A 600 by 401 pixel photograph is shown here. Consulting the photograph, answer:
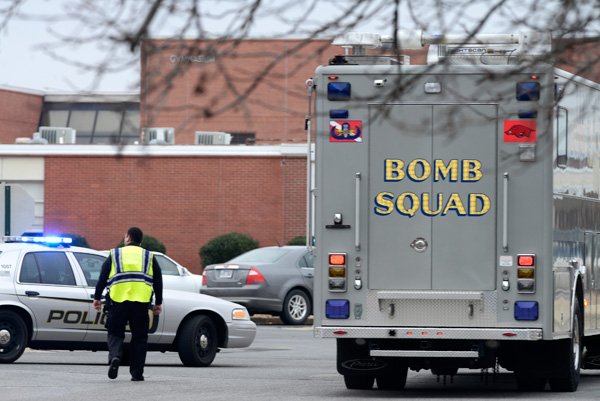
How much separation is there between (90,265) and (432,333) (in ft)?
19.3

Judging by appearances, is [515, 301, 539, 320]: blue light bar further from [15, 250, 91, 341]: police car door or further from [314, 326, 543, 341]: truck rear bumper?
[15, 250, 91, 341]: police car door

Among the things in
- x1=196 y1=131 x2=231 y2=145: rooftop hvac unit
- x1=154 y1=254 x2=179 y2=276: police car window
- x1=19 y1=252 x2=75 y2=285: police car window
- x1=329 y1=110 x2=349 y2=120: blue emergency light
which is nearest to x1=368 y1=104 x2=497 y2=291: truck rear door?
x1=329 y1=110 x2=349 y2=120: blue emergency light

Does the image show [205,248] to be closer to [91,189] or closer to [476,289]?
[91,189]

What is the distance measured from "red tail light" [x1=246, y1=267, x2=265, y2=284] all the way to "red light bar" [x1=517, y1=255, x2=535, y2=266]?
14.2 metres

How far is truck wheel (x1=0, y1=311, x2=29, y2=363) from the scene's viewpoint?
1723cm

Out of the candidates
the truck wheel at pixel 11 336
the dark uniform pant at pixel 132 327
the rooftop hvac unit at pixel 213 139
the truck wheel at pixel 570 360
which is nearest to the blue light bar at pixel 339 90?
the truck wheel at pixel 570 360

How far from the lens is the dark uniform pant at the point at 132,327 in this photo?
15531mm

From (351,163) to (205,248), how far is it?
1033 inches

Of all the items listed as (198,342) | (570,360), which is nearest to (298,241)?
(198,342)

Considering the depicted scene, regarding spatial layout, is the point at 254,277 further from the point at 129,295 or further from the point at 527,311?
the point at 527,311

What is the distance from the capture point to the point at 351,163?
A: 13.9m

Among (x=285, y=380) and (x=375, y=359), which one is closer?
(x=375, y=359)

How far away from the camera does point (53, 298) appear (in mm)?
17453

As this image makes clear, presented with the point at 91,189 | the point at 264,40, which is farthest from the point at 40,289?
the point at 91,189
